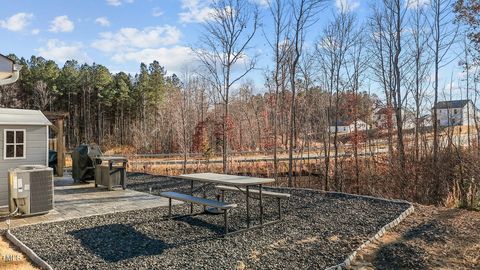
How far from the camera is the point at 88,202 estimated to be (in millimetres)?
7359

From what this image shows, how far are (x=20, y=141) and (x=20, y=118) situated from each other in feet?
1.51

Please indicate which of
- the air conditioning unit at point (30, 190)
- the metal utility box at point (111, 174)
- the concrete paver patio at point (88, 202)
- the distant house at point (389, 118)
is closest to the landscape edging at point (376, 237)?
the concrete paver patio at point (88, 202)

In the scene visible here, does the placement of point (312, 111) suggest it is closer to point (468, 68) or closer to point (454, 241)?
point (468, 68)

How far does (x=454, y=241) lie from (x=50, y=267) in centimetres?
487

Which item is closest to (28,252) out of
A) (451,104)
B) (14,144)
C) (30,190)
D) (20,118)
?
(30,190)

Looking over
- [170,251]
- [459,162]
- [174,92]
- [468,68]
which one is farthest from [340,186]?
[174,92]

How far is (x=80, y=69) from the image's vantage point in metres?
37.5

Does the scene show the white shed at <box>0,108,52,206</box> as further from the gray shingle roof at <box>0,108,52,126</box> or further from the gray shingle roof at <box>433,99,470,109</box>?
the gray shingle roof at <box>433,99,470,109</box>

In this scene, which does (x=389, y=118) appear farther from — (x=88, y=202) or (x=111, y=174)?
(x=88, y=202)

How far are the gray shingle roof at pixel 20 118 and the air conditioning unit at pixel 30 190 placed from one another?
3.68ft

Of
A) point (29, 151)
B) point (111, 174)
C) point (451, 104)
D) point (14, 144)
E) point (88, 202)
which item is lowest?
point (88, 202)

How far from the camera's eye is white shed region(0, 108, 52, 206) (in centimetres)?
664

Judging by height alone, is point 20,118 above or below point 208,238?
above

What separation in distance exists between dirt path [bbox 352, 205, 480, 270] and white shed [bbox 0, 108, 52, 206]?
6.36 meters
